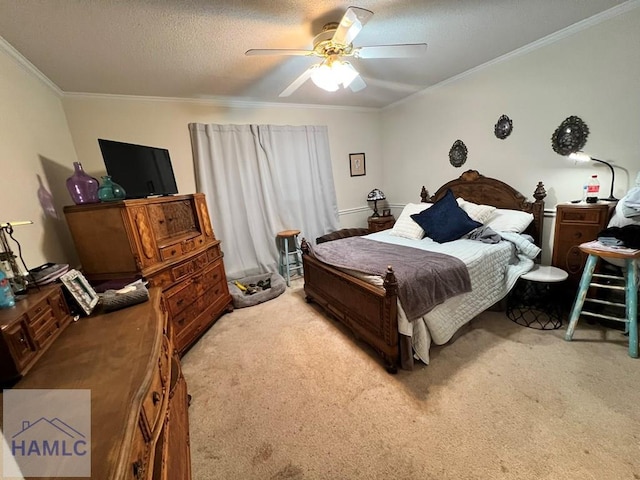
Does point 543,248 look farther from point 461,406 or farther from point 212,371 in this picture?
point 212,371

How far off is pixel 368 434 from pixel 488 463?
1.92ft

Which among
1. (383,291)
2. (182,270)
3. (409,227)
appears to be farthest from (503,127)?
(182,270)

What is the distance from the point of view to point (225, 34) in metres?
1.82

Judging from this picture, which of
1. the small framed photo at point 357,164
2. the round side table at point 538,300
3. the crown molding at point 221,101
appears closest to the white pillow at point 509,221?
the round side table at point 538,300

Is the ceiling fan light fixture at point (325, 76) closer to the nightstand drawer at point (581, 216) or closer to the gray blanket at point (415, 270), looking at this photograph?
the gray blanket at point (415, 270)

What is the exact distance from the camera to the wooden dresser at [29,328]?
0.91 m

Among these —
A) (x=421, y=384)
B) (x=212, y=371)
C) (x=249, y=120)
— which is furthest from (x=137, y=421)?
(x=249, y=120)

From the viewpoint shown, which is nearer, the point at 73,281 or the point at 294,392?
the point at 73,281

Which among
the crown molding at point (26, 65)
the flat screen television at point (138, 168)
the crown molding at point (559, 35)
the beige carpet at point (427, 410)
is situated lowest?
the beige carpet at point (427, 410)

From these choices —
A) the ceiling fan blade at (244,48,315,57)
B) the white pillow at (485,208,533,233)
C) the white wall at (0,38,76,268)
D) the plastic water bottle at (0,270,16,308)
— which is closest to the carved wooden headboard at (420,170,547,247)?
the white pillow at (485,208,533,233)

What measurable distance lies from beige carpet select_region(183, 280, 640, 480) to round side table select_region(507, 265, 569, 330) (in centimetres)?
16

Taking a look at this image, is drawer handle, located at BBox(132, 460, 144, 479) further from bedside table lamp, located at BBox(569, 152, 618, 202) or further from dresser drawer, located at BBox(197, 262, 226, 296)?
bedside table lamp, located at BBox(569, 152, 618, 202)

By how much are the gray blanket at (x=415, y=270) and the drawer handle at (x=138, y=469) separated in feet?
5.04

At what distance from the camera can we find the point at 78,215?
1903 mm
